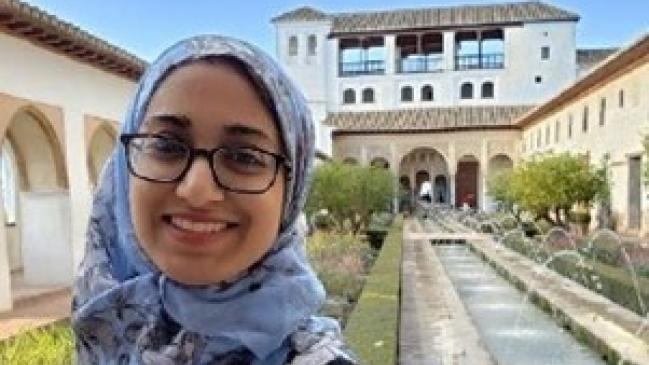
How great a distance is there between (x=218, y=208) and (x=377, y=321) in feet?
15.7

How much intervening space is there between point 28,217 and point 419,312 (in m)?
4.90

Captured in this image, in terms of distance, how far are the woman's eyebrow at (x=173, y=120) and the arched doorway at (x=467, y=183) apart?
34.1 meters

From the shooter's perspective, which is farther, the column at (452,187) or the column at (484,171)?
the column at (452,187)

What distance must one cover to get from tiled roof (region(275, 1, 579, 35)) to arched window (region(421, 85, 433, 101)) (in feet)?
8.97

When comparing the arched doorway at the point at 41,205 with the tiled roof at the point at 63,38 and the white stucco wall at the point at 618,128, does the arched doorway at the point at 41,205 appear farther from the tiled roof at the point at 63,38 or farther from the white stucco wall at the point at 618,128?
the white stucco wall at the point at 618,128

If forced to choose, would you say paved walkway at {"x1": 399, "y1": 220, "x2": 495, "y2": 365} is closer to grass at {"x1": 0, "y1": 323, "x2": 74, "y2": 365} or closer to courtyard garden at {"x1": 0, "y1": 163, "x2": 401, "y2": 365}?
courtyard garden at {"x1": 0, "y1": 163, "x2": 401, "y2": 365}

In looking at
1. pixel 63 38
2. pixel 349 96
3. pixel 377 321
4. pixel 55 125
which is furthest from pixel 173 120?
pixel 349 96

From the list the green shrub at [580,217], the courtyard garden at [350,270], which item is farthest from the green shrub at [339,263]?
the green shrub at [580,217]

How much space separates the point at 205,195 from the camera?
2.70 feet

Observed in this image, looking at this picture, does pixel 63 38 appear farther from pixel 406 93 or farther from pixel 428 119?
pixel 406 93

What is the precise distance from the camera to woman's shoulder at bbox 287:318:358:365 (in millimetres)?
843

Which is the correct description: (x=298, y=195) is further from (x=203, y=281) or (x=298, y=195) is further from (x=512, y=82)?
(x=512, y=82)

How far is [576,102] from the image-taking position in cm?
2112

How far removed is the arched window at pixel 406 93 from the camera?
118 feet
